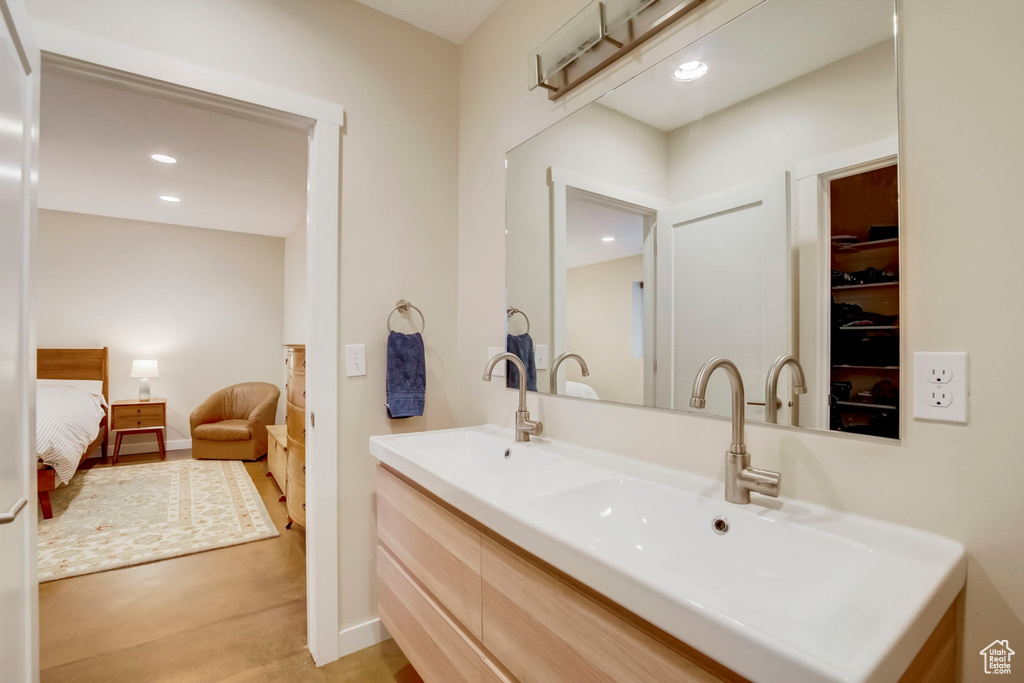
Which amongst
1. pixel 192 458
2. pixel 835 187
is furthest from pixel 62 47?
pixel 192 458

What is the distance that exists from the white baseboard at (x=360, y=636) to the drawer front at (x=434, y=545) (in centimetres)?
52

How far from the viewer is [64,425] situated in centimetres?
351

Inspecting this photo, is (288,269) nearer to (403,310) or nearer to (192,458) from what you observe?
(192,458)

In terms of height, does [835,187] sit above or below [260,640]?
above

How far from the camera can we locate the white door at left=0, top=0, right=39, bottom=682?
3.36 feet

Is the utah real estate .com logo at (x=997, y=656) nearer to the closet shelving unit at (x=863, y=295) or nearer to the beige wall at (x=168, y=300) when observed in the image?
Answer: the closet shelving unit at (x=863, y=295)

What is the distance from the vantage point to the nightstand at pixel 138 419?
479cm

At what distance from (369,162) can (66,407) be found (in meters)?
3.82

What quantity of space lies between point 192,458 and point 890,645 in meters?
5.92

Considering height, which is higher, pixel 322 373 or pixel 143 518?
pixel 322 373

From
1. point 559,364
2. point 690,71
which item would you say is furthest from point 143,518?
point 690,71

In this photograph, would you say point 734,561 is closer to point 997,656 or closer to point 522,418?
point 997,656

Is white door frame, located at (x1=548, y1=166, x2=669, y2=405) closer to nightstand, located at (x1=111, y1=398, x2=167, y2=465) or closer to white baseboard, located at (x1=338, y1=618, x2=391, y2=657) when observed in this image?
white baseboard, located at (x1=338, y1=618, x2=391, y2=657)

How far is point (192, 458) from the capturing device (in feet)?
16.3
